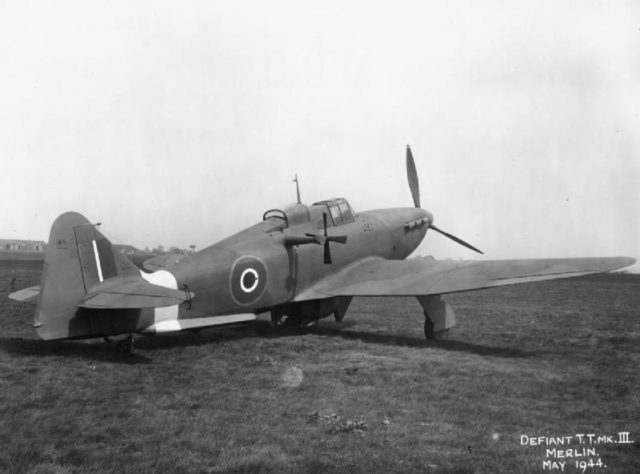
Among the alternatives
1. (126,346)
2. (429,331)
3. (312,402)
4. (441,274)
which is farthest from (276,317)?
(312,402)

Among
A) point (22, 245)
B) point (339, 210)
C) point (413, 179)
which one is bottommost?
point (22, 245)

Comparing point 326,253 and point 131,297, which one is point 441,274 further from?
point 131,297

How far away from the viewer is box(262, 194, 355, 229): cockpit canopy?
38.1 feet

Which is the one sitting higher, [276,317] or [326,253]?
[326,253]

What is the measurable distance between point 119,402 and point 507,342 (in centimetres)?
712

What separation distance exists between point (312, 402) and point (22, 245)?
396 feet

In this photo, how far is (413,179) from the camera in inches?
645

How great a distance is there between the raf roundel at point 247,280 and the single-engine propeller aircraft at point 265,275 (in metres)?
0.02

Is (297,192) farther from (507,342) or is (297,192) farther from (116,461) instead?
(116,461)

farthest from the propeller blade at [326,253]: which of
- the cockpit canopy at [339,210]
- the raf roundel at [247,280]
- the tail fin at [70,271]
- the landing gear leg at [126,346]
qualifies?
the landing gear leg at [126,346]

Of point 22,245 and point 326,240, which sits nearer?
point 326,240

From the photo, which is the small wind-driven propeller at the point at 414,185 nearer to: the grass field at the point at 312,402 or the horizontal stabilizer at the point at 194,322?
the grass field at the point at 312,402

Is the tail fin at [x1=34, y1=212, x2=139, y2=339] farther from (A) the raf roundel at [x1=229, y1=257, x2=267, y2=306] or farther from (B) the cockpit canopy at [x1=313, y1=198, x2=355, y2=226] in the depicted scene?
(B) the cockpit canopy at [x1=313, y1=198, x2=355, y2=226]

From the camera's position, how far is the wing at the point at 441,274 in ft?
32.0
